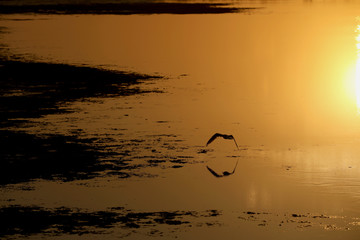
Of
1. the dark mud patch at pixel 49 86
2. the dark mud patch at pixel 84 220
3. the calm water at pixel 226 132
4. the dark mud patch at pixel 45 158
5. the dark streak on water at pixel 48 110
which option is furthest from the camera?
the dark mud patch at pixel 49 86

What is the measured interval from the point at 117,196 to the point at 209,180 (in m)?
1.15

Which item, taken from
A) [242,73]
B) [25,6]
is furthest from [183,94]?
[25,6]

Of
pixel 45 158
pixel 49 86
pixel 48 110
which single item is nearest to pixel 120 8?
pixel 49 86

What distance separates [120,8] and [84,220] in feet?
104

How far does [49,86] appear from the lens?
54.1 ft

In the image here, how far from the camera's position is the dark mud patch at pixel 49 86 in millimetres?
13875

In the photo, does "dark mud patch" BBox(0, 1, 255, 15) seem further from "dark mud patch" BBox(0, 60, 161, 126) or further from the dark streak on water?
"dark mud patch" BBox(0, 60, 161, 126)

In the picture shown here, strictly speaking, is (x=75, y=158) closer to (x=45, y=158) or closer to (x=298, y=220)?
(x=45, y=158)

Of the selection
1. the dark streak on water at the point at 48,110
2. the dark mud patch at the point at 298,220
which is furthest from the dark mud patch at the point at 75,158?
the dark mud patch at the point at 298,220

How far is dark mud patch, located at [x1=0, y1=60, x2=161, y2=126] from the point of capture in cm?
1388

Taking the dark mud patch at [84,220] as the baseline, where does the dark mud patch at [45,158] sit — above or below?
above

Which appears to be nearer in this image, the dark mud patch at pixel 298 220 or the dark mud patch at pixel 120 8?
the dark mud patch at pixel 298 220

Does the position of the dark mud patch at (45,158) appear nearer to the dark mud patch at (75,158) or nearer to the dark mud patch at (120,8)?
the dark mud patch at (75,158)

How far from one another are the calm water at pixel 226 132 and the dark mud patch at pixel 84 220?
0.10 metres
